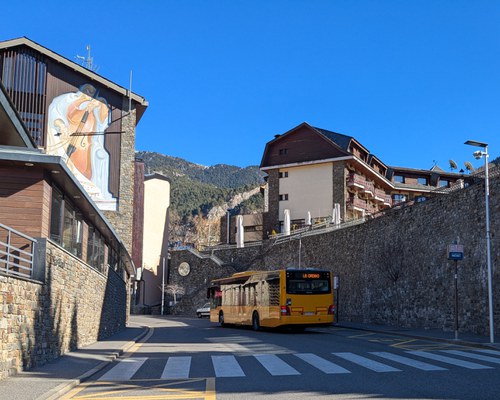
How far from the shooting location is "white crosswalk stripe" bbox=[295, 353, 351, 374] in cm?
1213

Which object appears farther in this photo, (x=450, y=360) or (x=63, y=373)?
(x=450, y=360)

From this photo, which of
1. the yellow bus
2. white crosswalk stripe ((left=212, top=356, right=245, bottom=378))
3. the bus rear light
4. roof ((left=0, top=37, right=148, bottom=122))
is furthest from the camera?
roof ((left=0, top=37, right=148, bottom=122))

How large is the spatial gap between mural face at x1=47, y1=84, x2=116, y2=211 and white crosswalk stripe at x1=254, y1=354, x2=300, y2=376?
25987mm

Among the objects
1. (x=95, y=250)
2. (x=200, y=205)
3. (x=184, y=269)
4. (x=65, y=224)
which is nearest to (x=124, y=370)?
(x=65, y=224)

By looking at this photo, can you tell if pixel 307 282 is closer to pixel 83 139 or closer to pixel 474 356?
pixel 474 356

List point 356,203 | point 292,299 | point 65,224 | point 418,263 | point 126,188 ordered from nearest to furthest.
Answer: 1. point 65,224
2. point 292,299
3. point 418,263
4. point 126,188
5. point 356,203

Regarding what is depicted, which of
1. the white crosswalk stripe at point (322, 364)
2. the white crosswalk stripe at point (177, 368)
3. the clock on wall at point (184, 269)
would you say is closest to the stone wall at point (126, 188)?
the white crosswalk stripe at point (177, 368)

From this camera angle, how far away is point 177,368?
13.6 m

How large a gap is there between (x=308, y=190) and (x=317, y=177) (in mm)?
1783

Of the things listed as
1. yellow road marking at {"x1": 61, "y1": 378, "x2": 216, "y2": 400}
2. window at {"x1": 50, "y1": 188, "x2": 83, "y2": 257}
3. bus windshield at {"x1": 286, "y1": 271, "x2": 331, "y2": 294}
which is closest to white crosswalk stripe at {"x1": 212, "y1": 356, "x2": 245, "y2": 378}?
yellow road marking at {"x1": 61, "y1": 378, "x2": 216, "y2": 400}

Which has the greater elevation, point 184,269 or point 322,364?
point 184,269

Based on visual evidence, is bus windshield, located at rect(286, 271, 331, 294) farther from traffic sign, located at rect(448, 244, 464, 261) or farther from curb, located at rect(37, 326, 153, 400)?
curb, located at rect(37, 326, 153, 400)

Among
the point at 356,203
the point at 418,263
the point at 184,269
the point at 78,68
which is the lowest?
the point at 184,269

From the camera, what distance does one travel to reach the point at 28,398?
29.3 feet
